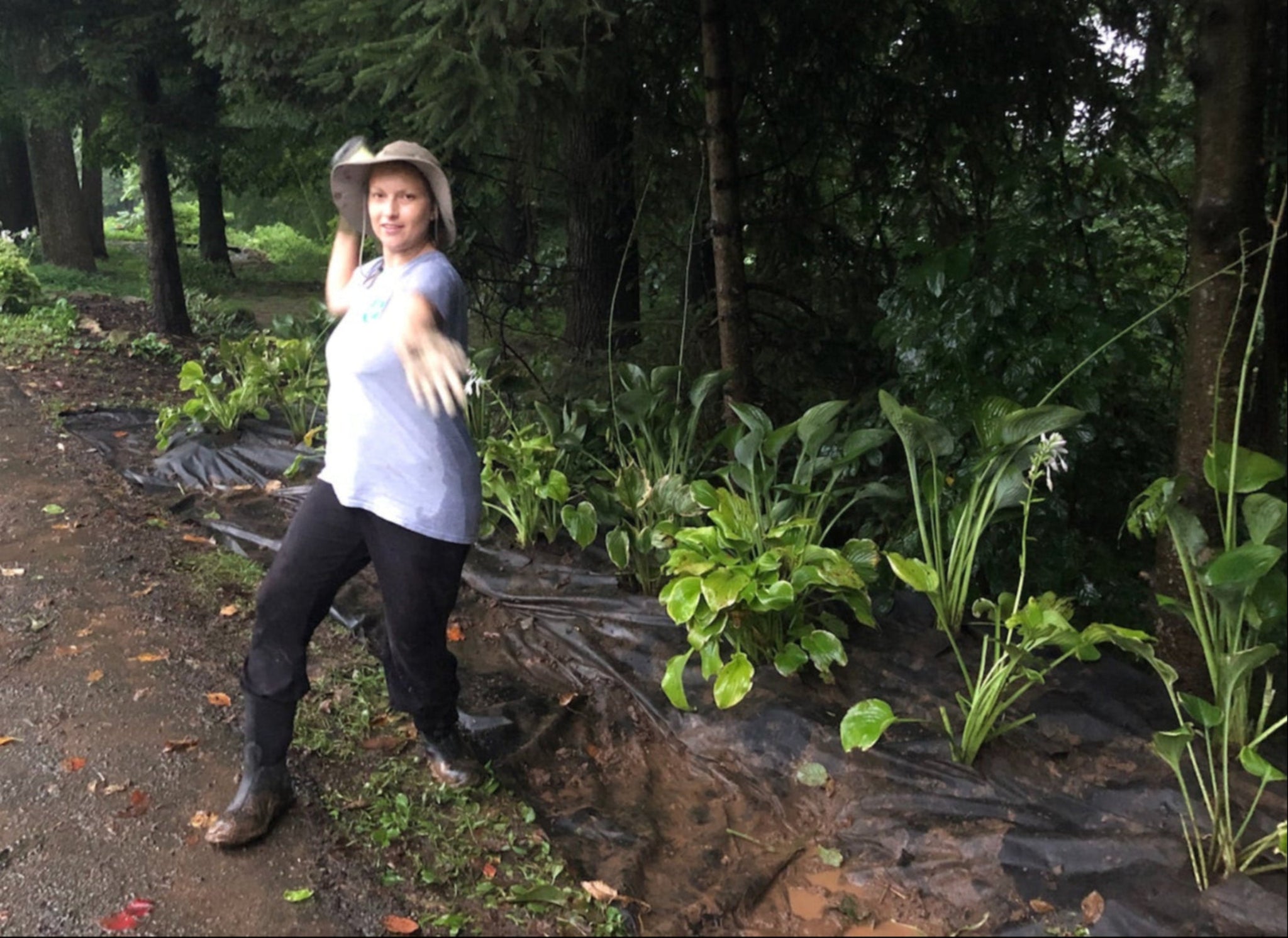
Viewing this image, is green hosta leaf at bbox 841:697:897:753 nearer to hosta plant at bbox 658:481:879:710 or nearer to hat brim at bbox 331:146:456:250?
hosta plant at bbox 658:481:879:710

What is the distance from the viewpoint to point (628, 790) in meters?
3.03

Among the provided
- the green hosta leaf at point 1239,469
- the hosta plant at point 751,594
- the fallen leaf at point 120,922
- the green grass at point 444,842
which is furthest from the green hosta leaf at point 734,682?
the fallen leaf at point 120,922

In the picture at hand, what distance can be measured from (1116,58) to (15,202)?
54.2ft

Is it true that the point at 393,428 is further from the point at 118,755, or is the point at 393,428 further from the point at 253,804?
the point at 118,755

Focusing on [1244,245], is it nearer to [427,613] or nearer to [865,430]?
[865,430]

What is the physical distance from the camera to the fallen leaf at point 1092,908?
7.34 ft

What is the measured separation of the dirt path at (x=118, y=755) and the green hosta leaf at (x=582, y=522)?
1316 millimetres

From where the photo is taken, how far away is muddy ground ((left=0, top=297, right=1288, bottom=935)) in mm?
2379

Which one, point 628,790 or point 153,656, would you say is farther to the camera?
point 153,656

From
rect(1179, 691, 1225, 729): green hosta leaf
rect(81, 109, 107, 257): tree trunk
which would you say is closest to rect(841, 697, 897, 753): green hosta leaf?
rect(1179, 691, 1225, 729): green hosta leaf

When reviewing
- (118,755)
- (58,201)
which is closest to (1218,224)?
(118,755)

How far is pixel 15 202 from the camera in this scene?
51.7 ft

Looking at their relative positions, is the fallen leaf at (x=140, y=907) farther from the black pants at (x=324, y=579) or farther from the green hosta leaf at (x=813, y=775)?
the green hosta leaf at (x=813, y=775)

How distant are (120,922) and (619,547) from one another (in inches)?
78.7
